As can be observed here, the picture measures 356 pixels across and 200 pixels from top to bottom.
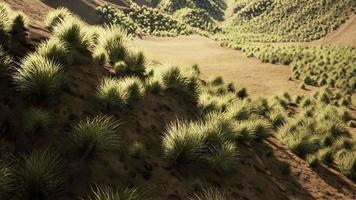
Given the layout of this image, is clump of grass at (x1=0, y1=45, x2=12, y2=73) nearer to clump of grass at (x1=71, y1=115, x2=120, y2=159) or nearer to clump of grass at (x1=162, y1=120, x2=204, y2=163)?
clump of grass at (x1=71, y1=115, x2=120, y2=159)

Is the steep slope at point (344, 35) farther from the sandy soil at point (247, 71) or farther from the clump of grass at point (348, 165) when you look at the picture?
the clump of grass at point (348, 165)

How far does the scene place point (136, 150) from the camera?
8.07m

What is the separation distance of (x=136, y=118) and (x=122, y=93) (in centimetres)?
79

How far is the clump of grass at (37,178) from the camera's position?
586 cm

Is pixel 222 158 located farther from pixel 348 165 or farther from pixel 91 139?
pixel 348 165

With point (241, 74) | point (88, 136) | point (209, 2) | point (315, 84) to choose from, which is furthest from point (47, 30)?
point (209, 2)

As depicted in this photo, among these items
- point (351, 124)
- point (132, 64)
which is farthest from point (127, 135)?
point (351, 124)

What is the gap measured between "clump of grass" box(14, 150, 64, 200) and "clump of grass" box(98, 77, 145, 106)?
2942mm

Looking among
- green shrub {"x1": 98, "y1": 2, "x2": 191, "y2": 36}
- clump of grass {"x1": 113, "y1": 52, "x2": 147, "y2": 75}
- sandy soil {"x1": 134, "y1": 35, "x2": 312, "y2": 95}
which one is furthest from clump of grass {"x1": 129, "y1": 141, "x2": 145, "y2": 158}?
green shrub {"x1": 98, "y1": 2, "x2": 191, "y2": 36}

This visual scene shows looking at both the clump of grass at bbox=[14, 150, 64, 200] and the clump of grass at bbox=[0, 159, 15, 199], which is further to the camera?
the clump of grass at bbox=[14, 150, 64, 200]

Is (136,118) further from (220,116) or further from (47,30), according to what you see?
A: (47,30)

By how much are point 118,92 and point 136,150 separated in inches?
79.0

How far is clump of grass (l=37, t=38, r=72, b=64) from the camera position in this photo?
932 centimetres

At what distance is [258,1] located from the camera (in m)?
95.4
